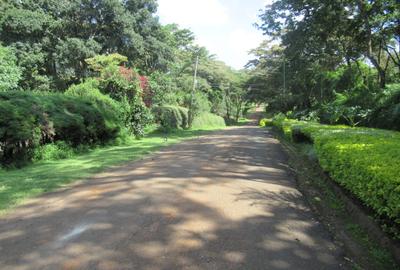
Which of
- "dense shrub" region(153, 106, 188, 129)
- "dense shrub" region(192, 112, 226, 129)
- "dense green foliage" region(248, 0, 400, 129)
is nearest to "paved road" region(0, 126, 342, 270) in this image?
"dense green foliage" region(248, 0, 400, 129)

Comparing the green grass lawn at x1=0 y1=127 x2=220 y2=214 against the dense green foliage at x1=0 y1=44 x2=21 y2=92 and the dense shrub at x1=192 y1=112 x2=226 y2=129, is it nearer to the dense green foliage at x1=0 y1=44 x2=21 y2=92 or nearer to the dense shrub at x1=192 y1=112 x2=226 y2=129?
the dense green foliage at x1=0 y1=44 x2=21 y2=92

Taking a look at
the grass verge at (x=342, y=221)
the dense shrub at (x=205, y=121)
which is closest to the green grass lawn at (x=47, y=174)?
the grass verge at (x=342, y=221)

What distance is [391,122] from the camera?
1224 cm

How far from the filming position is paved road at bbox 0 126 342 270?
11.8ft

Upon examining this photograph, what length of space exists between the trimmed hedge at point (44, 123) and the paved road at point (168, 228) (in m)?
3.48

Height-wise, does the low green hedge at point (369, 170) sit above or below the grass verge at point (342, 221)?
above

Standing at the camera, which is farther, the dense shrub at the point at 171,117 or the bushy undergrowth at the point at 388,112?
the dense shrub at the point at 171,117

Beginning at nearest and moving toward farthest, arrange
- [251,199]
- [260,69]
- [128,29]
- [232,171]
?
[251,199], [232,171], [128,29], [260,69]

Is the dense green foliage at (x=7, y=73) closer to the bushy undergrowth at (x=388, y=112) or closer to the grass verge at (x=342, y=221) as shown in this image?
the grass verge at (x=342, y=221)

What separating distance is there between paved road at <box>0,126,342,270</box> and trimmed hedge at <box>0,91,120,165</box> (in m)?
3.48

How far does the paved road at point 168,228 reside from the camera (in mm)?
3598

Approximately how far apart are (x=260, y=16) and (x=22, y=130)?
1640 centimetres

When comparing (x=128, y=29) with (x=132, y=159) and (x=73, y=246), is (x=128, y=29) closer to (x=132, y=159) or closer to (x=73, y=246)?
(x=132, y=159)

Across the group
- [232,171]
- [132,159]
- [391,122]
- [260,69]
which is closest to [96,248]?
[232,171]
